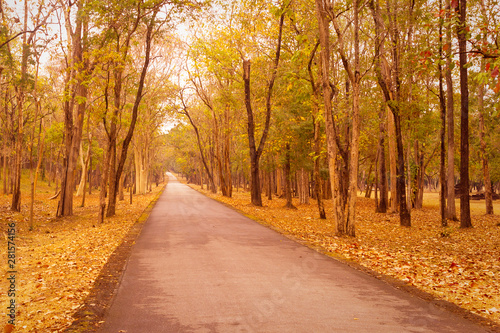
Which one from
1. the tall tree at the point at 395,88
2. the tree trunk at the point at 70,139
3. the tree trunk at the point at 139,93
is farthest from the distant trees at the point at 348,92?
the tree trunk at the point at 70,139

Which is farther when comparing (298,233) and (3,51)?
(3,51)

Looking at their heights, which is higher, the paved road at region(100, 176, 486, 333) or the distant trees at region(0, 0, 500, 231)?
the distant trees at region(0, 0, 500, 231)

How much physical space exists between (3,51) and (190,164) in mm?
60261

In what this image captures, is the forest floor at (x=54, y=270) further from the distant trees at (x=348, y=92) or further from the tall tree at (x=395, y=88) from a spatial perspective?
the tall tree at (x=395, y=88)

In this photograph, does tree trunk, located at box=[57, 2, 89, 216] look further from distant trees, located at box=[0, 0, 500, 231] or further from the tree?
the tree

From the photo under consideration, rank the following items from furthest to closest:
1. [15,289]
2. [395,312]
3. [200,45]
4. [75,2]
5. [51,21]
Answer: [200,45] → [75,2] → [51,21] → [15,289] → [395,312]

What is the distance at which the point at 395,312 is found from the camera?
5363 millimetres

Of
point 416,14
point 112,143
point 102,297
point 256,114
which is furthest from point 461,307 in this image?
point 256,114

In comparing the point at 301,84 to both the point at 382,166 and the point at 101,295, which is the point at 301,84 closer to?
the point at 382,166

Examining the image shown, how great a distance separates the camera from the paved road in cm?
481

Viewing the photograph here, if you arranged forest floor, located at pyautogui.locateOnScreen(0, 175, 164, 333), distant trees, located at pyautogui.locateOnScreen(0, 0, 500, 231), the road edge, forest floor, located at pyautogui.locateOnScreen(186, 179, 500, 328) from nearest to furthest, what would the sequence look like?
the road edge
forest floor, located at pyautogui.locateOnScreen(0, 175, 164, 333)
forest floor, located at pyautogui.locateOnScreen(186, 179, 500, 328)
distant trees, located at pyautogui.locateOnScreen(0, 0, 500, 231)

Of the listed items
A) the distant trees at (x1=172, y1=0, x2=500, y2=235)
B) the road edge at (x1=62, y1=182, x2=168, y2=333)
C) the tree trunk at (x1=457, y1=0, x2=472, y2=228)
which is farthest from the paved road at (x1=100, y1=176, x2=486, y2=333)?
the tree trunk at (x1=457, y1=0, x2=472, y2=228)

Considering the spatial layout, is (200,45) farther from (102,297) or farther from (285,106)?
(102,297)

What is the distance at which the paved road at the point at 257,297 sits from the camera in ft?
15.8
